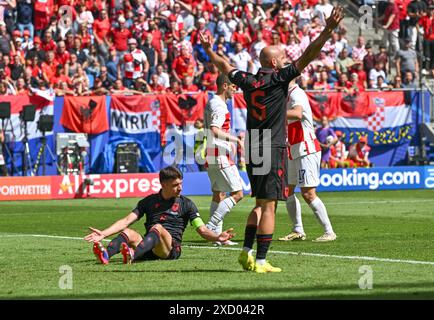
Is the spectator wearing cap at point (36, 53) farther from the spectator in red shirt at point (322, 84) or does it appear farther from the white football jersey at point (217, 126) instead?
the white football jersey at point (217, 126)

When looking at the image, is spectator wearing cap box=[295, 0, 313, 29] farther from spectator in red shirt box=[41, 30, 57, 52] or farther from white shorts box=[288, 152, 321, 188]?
white shorts box=[288, 152, 321, 188]

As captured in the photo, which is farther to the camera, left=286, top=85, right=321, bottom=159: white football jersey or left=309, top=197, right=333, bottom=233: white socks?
left=286, top=85, right=321, bottom=159: white football jersey

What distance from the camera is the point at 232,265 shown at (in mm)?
12906

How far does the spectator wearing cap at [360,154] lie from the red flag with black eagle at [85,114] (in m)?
7.45

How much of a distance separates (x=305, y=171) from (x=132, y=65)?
1685cm

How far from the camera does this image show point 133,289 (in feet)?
34.9

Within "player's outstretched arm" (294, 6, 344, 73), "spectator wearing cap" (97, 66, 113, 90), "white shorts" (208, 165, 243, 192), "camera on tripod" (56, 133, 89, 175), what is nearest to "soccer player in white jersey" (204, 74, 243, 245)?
"white shorts" (208, 165, 243, 192)

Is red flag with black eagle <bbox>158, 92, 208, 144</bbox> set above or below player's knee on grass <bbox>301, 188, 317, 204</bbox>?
above

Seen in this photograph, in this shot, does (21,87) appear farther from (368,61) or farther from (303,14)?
(368,61)

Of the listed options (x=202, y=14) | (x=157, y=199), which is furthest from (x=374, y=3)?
(x=157, y=199)

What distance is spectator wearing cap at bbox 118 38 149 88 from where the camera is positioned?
32750mm

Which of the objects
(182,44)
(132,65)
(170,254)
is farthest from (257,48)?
(170,254)

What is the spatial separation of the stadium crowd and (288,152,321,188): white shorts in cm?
1519

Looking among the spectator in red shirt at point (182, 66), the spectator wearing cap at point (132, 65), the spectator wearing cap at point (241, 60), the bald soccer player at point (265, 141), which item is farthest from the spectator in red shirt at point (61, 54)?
the bald soccer player at point (265, 141)
